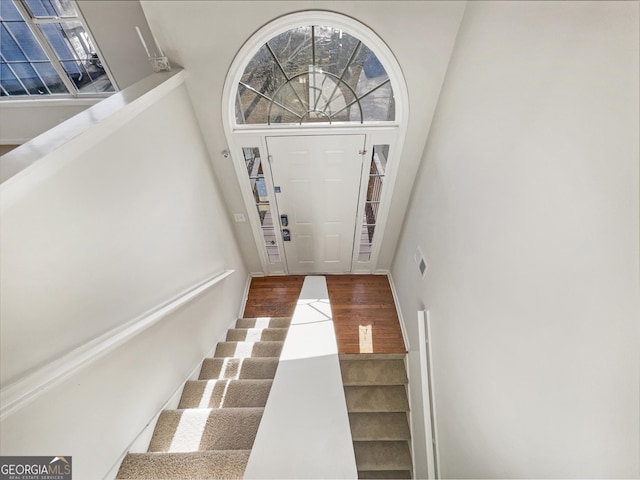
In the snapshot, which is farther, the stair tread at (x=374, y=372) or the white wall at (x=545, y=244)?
the stair tread at (x=374, y=372)

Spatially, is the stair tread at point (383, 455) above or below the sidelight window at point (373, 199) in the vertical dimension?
below

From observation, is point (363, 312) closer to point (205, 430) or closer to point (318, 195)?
point (318, 195)

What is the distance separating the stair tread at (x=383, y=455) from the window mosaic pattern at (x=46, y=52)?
14.7ft

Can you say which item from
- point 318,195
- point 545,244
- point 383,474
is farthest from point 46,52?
point 383,474

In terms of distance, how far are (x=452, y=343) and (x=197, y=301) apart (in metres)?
2.09

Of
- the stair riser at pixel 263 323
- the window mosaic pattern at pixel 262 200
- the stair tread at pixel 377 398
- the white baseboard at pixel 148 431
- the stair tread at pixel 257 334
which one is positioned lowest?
the white baseboard at pixel 148 431

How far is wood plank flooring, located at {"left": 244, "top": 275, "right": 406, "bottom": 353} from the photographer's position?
11.0ft

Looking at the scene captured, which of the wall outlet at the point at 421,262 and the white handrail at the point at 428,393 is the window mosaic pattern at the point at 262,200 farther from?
the white handrail at the point at 428,393

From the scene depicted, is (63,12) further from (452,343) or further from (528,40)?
(452,343)

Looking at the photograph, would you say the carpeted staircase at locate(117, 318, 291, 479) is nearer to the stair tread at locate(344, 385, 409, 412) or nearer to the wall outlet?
the stair tread at locate(344, 385, 409, 412)

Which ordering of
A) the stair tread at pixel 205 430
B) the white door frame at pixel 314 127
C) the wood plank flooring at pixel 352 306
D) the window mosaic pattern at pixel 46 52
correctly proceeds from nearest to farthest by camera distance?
1. the stair tread at pixel 205 430
2. the white door frame at pixel 314 127
3. the window mosaic pattern at pixel 46 52
4. the wood plank flooring at pixel 352 306

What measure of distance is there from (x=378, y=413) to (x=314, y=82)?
342cm

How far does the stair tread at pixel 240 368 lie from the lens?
8.27 feet

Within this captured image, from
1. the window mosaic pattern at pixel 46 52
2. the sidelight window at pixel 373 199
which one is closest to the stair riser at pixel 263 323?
the sidelight window at pixel 373 199
